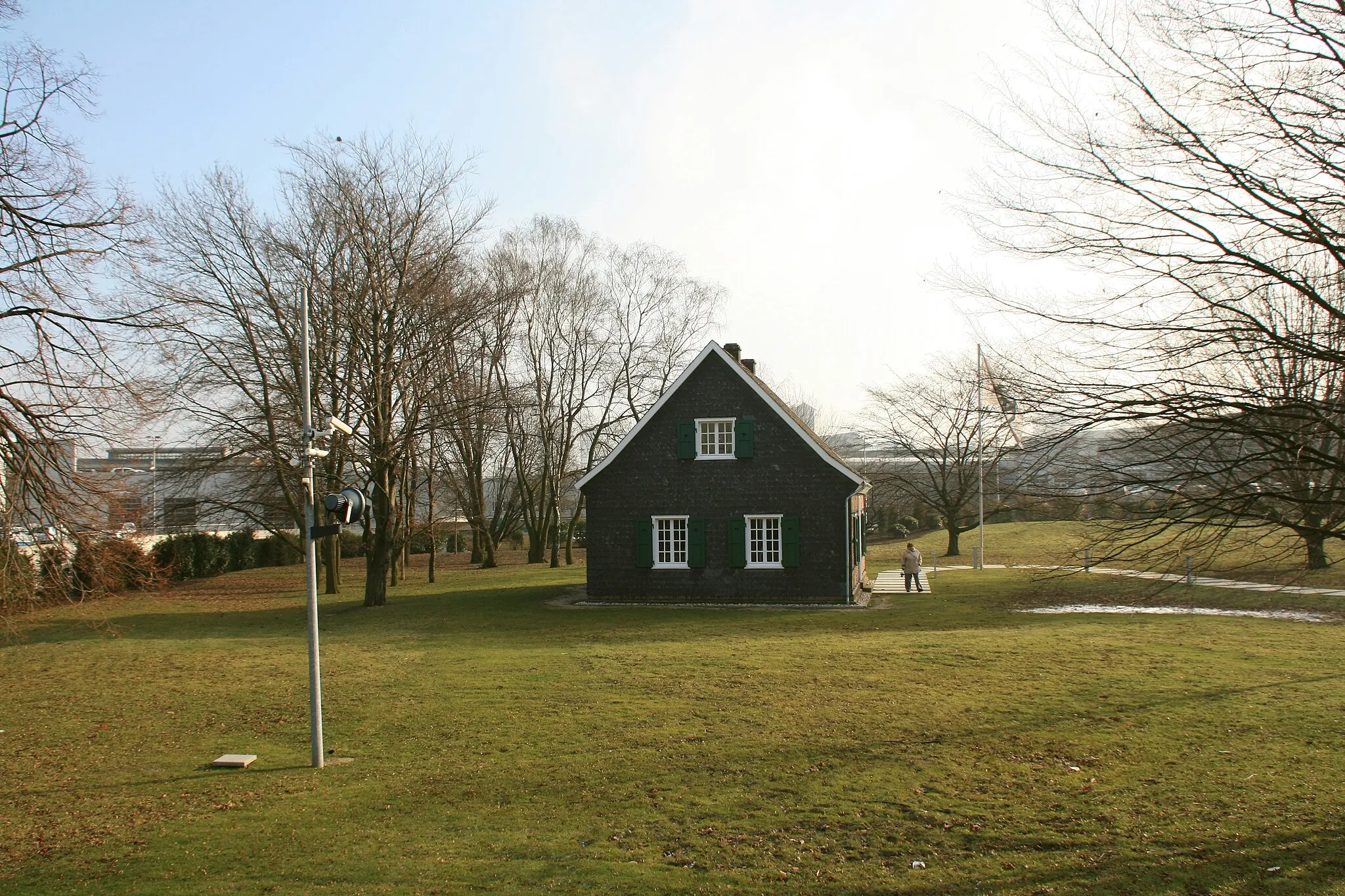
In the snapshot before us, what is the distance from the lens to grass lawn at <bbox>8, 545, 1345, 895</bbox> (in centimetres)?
662

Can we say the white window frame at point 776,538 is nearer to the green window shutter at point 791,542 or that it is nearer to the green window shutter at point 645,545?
the green window shutter at point 791,542

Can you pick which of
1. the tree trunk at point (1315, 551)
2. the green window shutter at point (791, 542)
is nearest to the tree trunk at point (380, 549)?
the green window shutter at point (791, 542)

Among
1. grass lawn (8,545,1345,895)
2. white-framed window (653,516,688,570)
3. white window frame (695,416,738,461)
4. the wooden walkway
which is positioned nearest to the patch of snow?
grass lawn (8,545,1345,895)

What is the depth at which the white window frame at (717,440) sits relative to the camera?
82.5 feet

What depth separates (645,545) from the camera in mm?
25438

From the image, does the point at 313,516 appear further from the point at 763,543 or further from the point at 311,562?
the point at 763,543

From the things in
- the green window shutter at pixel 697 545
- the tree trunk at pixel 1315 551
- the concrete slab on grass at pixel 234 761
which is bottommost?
the concrete slab on grass at pixel 234 761

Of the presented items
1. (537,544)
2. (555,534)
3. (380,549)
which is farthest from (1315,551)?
(537,544)

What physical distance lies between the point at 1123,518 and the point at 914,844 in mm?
3025

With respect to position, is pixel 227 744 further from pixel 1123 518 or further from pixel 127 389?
pixel 1123 518

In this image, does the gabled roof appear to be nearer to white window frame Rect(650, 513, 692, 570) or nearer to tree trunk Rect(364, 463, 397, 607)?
white window frame Rect(650, 513, 692, 570)

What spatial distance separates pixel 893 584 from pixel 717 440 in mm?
9710

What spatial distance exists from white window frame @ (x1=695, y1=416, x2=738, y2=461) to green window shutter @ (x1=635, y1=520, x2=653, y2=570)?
241 cm

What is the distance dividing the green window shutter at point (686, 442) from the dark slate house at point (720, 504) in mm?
27
